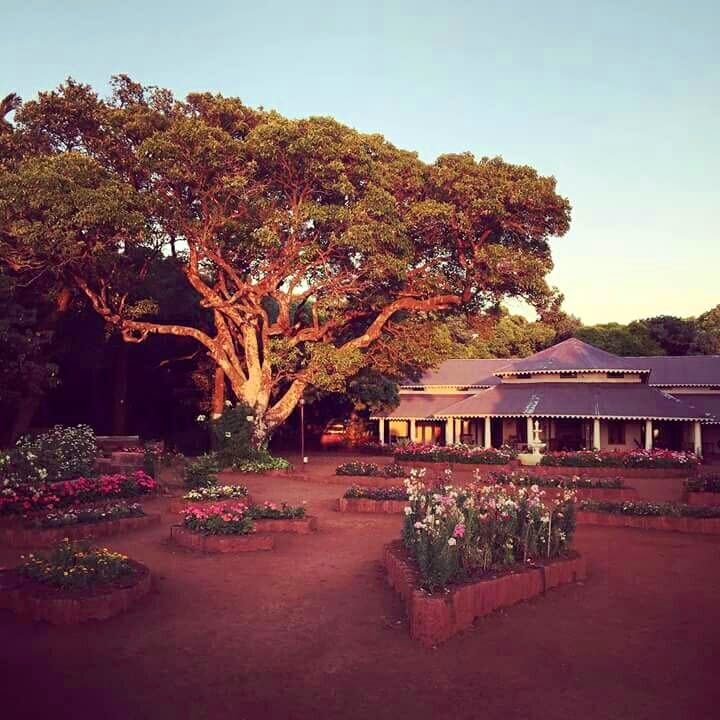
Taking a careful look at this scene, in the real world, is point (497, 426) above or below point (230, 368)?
below

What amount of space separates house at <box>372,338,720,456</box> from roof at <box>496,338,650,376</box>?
0.05 m

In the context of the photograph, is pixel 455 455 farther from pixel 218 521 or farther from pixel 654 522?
pixel 218 521

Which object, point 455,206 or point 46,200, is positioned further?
point 455,206

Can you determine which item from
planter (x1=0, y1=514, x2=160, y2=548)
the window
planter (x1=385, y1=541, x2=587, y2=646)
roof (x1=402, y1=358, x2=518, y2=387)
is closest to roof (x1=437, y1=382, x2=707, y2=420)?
the window

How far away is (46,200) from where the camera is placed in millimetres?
20906

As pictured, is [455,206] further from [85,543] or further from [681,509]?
[85,543]

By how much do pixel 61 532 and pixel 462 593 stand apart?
23.6 ft

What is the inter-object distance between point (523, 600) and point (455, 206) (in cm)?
1893

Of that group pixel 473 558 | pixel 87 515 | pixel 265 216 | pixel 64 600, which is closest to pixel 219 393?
pixel 265 216

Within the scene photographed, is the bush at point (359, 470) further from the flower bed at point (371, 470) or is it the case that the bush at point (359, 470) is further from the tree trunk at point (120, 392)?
the tree trunk at point (120, 392)

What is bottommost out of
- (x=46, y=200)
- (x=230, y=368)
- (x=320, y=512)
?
(x=320, y=512)

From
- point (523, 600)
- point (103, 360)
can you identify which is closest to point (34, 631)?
point (523, 600)

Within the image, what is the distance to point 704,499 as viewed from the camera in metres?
15.4

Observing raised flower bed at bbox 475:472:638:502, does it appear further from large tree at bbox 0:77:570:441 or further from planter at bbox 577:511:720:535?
large tree at bbox 0:77:570:441
